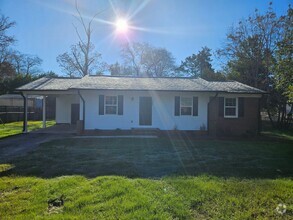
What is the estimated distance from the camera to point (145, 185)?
5.05 metres

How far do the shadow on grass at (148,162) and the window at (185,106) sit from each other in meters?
4.74

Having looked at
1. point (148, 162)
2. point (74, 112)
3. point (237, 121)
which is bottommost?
point (148, 162)

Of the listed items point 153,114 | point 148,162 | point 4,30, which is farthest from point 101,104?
point 4,30

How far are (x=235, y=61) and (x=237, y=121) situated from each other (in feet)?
34.8

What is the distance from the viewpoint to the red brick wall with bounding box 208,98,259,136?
48.2 feet

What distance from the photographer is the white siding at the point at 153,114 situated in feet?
45.5

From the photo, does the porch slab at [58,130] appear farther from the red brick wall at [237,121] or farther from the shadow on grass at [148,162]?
the red brick wall at [237,121]

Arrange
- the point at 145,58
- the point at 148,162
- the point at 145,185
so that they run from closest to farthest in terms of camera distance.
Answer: the point at 145,185
the point at 148,162
the point at 145,58

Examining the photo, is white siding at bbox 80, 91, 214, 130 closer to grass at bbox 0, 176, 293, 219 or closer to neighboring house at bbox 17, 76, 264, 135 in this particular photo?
neighboring house at bbox 17, 76, 264, 135

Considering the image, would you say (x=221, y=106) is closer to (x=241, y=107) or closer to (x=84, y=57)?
(x=241, y=107)

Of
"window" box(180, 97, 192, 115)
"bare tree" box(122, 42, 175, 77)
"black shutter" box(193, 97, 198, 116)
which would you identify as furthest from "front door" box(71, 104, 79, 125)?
"bare tree" box(122, 42, 175, 77)

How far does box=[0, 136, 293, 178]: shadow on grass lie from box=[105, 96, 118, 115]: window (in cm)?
428

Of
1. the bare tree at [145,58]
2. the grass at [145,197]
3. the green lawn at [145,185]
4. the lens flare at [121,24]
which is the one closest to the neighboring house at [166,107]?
the green lawn at [145,185]

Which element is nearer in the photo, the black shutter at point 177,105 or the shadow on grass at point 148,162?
the shadow on grass at point 148,162
